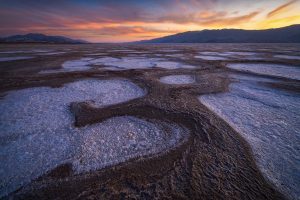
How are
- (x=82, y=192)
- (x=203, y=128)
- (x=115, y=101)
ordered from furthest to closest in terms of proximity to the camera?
(x=115, y=101) → (x=203, y=128) → (x=82, y=192)

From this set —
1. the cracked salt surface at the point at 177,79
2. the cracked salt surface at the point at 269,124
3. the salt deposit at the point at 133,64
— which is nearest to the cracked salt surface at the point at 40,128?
the cracked salt surface at the point at 177,79

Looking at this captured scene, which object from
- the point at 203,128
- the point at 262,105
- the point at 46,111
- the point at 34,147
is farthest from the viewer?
the point at 262,105

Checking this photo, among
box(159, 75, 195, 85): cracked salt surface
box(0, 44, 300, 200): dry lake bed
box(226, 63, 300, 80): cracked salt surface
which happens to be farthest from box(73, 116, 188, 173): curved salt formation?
box(226, 63, 300, 80): cracked salt surface

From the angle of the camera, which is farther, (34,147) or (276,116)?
(276,116)

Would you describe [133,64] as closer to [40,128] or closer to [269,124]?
[40,128]

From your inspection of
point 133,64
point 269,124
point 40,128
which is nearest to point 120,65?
point 133,64

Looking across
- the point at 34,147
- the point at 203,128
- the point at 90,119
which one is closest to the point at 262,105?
the point at 203,128

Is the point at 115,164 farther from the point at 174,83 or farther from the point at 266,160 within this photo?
the point at 174,83
